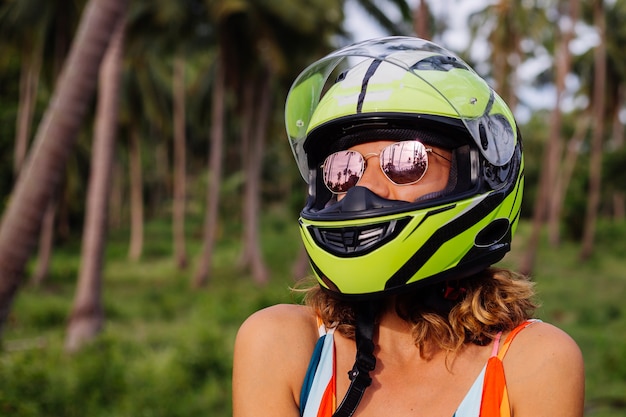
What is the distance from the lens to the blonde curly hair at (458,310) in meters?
1.55

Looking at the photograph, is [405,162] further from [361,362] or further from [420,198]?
[361,362]

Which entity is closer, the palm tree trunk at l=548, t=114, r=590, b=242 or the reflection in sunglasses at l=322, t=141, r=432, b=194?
the reflection in sunglasses at l=322, t=141, r=432, b=194

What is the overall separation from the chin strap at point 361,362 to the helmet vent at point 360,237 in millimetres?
176

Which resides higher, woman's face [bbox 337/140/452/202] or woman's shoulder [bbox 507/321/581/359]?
woman's face [bbox 337/140/452/202]

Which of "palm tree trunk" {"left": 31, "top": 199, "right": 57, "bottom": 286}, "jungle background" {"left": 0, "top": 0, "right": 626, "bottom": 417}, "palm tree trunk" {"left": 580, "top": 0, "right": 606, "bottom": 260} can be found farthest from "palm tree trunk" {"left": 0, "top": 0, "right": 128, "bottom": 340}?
"palm tree trunk" {"left": 580, "top": 0, "right": 606, "bottom": 260}

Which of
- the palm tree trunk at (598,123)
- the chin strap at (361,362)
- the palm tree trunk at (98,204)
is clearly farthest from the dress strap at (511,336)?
the palm tree trunk at (598,123)

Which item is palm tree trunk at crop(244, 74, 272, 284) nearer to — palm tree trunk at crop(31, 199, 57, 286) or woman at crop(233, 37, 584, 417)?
palm tree trunk at crop(31, 199, 57, 286)

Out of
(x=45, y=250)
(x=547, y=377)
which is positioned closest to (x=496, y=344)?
(x=547, y=377)

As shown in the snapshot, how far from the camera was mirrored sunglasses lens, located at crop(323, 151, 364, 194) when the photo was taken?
5.25 ft

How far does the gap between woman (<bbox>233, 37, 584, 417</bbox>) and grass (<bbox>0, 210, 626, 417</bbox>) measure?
46 cm

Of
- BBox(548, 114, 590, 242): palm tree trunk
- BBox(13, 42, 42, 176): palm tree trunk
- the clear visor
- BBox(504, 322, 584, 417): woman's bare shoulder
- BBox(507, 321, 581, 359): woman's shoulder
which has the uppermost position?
BBox(13, 42, 42, 176): palm tree trunk

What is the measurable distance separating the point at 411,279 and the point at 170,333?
37.6ft

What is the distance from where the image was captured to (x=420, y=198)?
155cm

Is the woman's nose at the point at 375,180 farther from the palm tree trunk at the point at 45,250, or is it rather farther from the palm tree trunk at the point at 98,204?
the palm tree trunk at the point at 45,250
